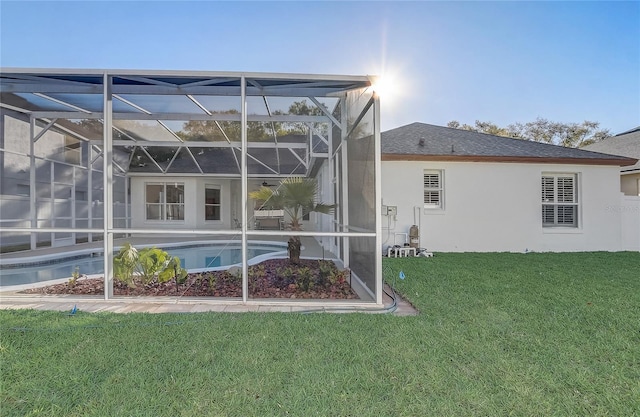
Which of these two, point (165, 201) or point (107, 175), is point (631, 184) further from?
point (165, 201)

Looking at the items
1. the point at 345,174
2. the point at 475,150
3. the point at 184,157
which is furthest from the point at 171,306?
the point at 184,157

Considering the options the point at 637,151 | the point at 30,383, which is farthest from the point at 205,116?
the point at 637,151

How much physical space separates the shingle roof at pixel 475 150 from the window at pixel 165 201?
408 inches

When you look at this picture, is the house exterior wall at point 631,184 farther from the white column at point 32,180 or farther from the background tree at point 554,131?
the white column at point 32,180

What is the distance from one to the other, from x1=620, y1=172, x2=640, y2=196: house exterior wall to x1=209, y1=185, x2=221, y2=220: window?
17.9m

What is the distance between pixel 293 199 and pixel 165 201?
38.8ft

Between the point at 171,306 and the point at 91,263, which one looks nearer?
the point at 171,306

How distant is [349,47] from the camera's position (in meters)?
9.94

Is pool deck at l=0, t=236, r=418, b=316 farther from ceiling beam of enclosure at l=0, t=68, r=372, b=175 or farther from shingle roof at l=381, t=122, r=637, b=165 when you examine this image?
shingle roof at l=381, t=122, r=637, b=165

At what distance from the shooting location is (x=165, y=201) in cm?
1603

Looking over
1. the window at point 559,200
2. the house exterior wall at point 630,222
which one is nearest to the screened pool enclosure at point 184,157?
the window at point 559,200

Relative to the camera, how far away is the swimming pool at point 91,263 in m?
6.95

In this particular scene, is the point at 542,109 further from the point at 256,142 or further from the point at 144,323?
the point at 144,323

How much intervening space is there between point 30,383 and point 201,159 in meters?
12.9
